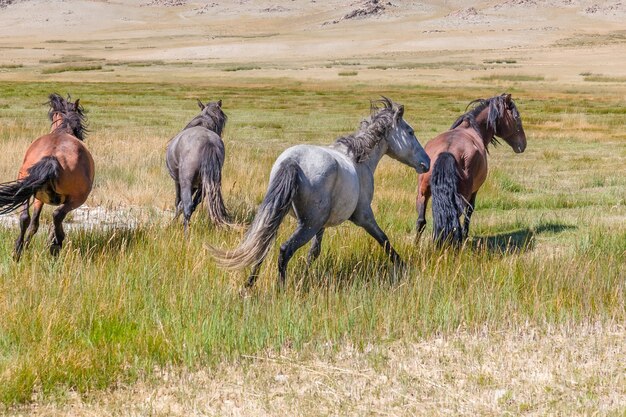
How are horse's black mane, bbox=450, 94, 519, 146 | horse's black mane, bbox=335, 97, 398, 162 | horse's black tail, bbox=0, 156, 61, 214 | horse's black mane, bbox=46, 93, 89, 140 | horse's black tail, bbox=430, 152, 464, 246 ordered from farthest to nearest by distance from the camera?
horse's black mane, bbox=450, 94, 519, 146
horse's black mane, bbox=46, 93, 89, 140
horse's black tail, bbox=430, 152, 464, 246
horse's black mane, bbox=335, 97, 398, 162
horse's black tail, bbox=0, 156, 61, 214

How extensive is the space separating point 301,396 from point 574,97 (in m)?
42.9

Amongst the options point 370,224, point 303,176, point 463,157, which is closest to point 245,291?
point 303,176

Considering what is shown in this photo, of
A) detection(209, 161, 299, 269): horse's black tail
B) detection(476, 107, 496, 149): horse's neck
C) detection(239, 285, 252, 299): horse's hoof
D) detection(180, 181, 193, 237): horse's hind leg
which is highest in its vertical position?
detection(476, 107, 496, 149): horse's neck

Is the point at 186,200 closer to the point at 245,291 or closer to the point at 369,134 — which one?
the point at 369,134

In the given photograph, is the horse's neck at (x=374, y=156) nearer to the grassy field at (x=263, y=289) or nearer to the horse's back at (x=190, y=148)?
the grassy field at (x=263, y=289)

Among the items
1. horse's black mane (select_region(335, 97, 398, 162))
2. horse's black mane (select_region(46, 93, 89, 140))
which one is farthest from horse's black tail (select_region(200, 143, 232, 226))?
horse's black mane (select_region(335, 97, 398, 162))

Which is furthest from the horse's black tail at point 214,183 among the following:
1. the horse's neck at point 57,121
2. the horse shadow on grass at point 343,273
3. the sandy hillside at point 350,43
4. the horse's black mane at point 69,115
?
the sandy hillside at point 350,43

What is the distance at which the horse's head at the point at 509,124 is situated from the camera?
11.3 metres

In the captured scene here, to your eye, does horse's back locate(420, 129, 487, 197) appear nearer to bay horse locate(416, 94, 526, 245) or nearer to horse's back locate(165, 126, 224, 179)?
bay horse locate(416, 94, 526, 245)

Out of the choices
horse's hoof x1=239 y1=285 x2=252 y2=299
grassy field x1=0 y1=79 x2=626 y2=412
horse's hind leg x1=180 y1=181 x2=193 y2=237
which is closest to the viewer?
grassy field x1=0 y1=79 x2=626 y2=412

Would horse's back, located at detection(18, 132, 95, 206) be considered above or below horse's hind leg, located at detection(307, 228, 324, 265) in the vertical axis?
above

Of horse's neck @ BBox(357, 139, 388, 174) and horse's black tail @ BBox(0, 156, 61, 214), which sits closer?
horse's black tail @ BBox(0, 156, 61, 214)

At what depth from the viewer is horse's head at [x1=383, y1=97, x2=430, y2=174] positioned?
27.3 ft

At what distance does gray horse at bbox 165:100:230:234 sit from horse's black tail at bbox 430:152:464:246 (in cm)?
255
